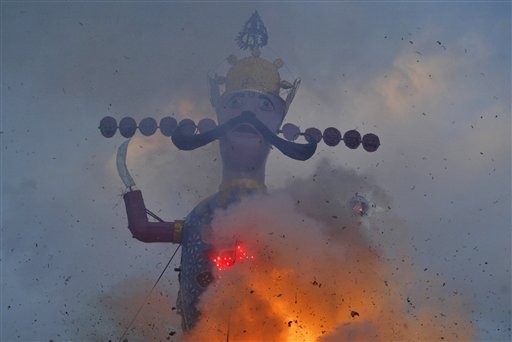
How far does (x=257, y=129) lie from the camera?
1473 cm

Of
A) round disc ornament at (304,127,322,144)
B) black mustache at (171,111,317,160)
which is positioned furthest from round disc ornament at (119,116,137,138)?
round disc ornament at (304,127,322,144)

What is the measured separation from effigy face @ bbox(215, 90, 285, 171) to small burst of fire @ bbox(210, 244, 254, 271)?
93.6 inches

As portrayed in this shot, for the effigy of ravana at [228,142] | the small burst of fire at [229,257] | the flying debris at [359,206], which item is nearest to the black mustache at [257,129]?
the effigy of ravana at [228,142]

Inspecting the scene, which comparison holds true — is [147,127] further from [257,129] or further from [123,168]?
[257,129]

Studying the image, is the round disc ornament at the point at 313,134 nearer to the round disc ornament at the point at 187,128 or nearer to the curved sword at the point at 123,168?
the round disc ornament at the point at 187,128

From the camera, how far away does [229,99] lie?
1557 centimetres

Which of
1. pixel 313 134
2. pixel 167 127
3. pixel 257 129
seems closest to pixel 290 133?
pixel 313 134

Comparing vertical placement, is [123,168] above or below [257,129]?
below

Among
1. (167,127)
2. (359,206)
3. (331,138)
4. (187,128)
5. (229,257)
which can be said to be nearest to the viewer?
(229,257)

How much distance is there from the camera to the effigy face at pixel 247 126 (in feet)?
49.2

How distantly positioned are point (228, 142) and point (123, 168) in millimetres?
2959

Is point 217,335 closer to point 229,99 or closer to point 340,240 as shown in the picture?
point 340,240

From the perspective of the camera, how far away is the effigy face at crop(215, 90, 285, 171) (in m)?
15.0

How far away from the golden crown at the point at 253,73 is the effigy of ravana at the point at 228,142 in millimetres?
29
